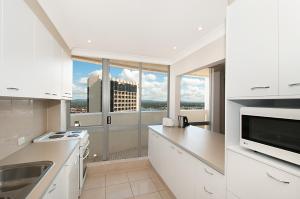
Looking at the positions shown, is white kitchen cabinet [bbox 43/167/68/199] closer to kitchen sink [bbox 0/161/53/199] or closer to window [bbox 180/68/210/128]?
kitchen sink [bbox 0/161/53/199]

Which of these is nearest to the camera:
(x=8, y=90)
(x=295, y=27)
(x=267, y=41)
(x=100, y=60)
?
(x=295, y=27)

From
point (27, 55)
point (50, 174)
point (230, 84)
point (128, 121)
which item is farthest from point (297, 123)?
point (128, 121)

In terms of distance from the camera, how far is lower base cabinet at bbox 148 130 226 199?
52.8 inches

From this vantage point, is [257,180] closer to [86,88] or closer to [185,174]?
[185,174]

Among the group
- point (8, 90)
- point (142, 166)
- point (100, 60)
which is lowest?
point (142, 166)

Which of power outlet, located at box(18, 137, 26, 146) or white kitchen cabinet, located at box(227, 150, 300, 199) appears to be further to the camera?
power outlet, located at box(18, 137, 26, 146)

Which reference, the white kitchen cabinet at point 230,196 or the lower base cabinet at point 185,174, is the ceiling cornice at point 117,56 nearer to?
the lower base cabinet at point 185,174

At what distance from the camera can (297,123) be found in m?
0.81

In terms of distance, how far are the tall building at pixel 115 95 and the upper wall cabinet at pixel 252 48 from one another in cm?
284

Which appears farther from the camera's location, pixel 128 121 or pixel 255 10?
pixel 128 121

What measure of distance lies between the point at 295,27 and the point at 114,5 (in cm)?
167

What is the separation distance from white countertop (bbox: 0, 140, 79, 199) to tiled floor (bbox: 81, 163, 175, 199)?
97 cm

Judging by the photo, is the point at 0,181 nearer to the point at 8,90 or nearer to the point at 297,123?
the point at 8,90

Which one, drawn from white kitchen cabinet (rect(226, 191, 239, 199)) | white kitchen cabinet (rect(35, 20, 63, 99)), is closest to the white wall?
white kitchen cabinet (rect(226, 191, 239, 199))
